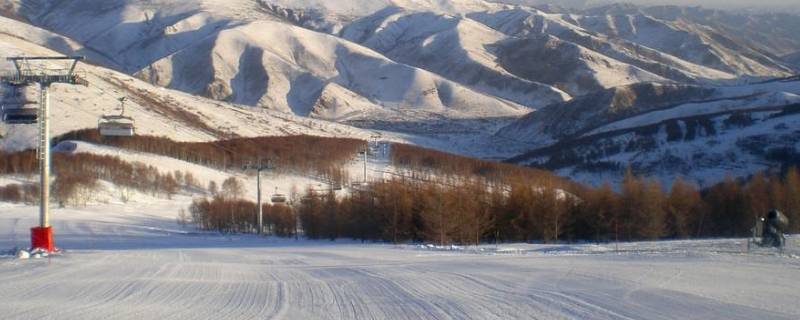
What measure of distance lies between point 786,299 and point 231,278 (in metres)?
13.5

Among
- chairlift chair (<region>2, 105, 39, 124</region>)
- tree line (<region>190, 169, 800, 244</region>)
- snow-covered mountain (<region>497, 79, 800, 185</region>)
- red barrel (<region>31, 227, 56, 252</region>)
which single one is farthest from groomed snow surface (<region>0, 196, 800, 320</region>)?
snow-covered mountain (<region>497, 79, 800, 185</region>)

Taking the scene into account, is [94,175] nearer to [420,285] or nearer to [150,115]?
[150,115]

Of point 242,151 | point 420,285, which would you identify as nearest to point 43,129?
point 420,285

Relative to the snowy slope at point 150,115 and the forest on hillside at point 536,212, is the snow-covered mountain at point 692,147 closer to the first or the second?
the forest on hillside at point 536,212

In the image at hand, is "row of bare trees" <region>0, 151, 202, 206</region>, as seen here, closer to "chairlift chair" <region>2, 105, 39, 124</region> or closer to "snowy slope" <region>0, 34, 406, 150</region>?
"snowy slope" <region>0, 34, 406, 150</region>

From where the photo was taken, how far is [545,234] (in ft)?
163

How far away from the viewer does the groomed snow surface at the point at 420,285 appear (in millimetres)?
16578

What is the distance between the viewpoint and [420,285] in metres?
20.9

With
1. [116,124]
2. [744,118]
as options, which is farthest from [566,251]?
[744,118]

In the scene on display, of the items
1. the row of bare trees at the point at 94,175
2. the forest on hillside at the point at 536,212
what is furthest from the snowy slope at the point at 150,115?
the forest on hillside at the point at 536,212

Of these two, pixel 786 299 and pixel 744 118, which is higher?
pixel 744 118

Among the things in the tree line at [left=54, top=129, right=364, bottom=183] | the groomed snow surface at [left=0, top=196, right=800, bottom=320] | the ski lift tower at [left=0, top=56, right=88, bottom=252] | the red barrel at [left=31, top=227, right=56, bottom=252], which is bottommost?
the groomed snow surface at [left=0, top=196, right=800, bottom=320]

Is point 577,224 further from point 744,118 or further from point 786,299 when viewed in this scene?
point 744,118

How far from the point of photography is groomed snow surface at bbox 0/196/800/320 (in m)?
16.6
